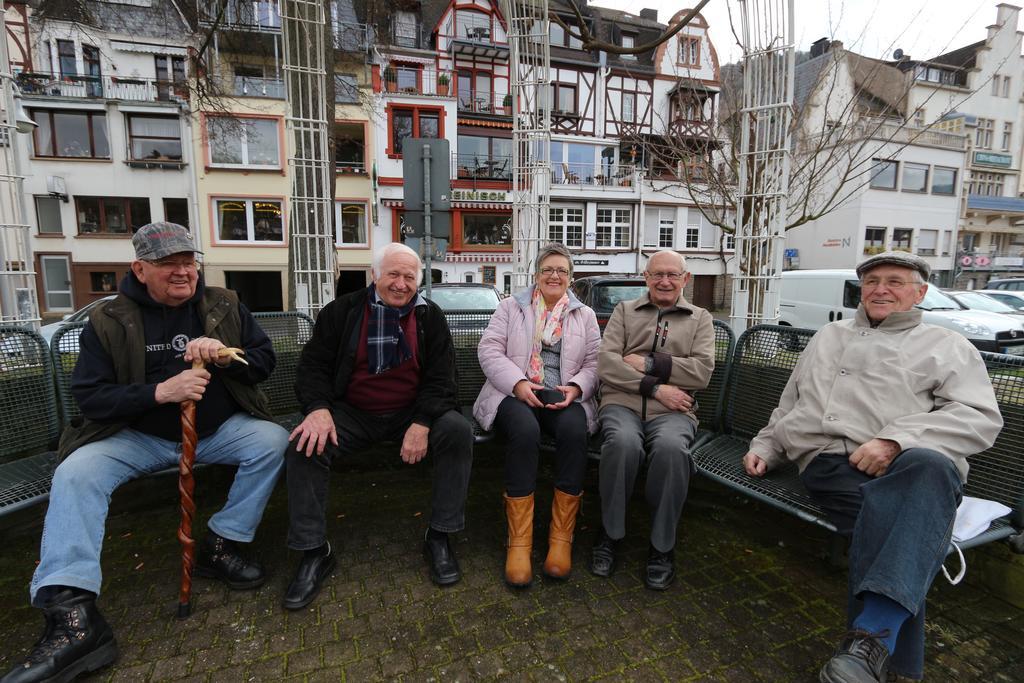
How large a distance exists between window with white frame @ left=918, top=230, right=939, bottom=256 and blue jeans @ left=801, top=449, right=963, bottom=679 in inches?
1503

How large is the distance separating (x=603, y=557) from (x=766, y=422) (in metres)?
1.22

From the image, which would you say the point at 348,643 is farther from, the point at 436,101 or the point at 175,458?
the point at 436,101

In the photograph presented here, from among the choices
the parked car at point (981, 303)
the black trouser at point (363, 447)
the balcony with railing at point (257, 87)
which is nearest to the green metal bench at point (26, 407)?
the black trouser at point (363, 447)

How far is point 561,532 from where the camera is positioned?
2691 mm

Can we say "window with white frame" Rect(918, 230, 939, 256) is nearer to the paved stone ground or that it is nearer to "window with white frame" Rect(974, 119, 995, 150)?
"window with white frame" Rect(974, 119, 995, 150)

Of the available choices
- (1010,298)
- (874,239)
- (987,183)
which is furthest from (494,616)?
(987,183)

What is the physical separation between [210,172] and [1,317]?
68.7 feet

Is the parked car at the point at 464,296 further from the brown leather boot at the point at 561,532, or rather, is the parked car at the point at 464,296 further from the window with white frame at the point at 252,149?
the window with white frame at the point at 252,149

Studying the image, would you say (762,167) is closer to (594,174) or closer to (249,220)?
(249,220)

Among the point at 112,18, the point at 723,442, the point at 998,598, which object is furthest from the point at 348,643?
the point at 112,18

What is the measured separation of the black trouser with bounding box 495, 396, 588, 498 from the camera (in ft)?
8.99

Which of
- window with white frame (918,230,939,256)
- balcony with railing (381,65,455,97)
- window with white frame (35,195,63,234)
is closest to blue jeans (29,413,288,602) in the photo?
balcony with railing (381,65,455,97)

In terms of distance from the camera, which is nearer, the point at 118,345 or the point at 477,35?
the point at 118,345

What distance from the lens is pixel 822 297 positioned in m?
12.0
